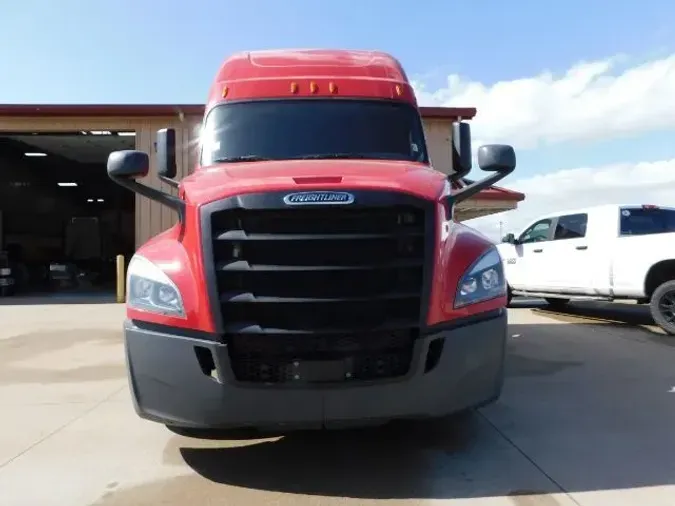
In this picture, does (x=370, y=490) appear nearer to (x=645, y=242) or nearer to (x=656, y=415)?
(x=656, y=415)

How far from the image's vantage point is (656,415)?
16.8 feet

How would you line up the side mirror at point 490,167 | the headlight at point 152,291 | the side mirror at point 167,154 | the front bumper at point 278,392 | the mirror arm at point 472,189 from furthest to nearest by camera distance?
the side mirror at point 167,154, the side mirror at point 490,167, the mirror arm at point 472,189, the headlight at point 152,291, the front bumper at point 278,392

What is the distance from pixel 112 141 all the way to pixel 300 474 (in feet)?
60.8

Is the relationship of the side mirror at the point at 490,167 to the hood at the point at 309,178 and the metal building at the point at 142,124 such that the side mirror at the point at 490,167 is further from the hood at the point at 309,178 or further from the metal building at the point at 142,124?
the metal building at the point at 142,124

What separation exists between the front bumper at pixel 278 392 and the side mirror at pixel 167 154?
6.45 feet

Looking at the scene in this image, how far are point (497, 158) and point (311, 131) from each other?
157 centimetres

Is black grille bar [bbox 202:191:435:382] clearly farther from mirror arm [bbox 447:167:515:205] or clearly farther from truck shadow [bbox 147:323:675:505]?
truck shadow [bbox 147:323:675:505]

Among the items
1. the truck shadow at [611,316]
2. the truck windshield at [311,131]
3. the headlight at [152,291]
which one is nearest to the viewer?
the headlight at [152,291]

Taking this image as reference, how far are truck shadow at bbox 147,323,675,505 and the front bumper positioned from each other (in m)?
0.53

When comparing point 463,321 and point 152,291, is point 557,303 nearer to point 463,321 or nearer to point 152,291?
point 463,321

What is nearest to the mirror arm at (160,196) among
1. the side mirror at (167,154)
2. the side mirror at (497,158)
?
the side mirror at (167,154)

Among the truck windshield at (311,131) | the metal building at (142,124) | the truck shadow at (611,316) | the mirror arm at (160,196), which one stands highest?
the metal building at (142,124)

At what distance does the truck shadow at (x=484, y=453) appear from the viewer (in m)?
3.70

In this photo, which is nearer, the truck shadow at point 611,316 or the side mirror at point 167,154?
the side mirror at point 167,154
